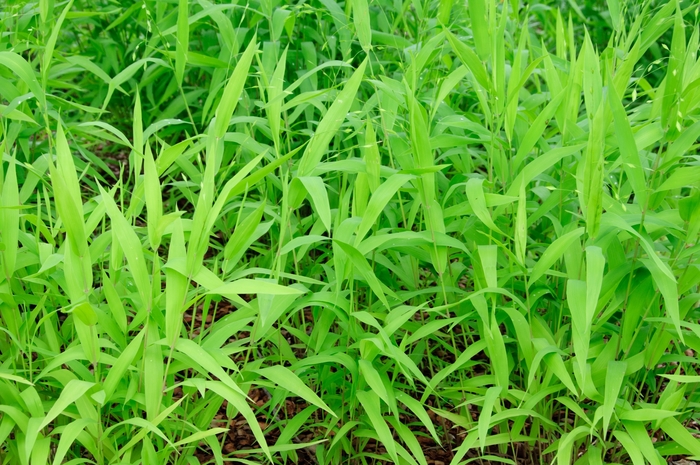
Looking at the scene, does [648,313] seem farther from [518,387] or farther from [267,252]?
[267,252]

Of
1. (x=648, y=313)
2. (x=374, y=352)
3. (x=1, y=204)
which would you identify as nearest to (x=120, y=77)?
(x=1, y=204)

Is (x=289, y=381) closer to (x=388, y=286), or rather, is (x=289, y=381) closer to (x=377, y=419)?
(x=377, y=419)

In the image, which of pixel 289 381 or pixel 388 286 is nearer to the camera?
pixel 289 381

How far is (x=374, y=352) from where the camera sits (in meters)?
1.38

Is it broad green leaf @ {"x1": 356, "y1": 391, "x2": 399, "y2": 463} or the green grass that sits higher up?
the green grass

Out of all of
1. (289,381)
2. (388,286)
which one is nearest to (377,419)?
(289,381)

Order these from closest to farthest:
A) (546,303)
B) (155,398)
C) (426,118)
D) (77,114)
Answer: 1. (155,398)
2. (426,118)
3. (546,303)
4. (77,114)

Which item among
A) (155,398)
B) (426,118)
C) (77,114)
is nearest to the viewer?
(155,398)

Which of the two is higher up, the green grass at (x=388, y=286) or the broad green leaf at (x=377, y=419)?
the green grass at (x=388, y=286)

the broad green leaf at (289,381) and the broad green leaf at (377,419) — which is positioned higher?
the broad green leaf at (289,381)

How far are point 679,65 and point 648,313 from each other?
17.6 inches

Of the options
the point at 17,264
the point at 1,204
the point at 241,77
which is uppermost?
the point at 241,77

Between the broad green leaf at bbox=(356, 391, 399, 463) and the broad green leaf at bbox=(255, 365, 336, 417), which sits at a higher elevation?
the broad green leaf at bbox=(255, 365, 336, 417)

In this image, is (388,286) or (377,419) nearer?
(377,419)
